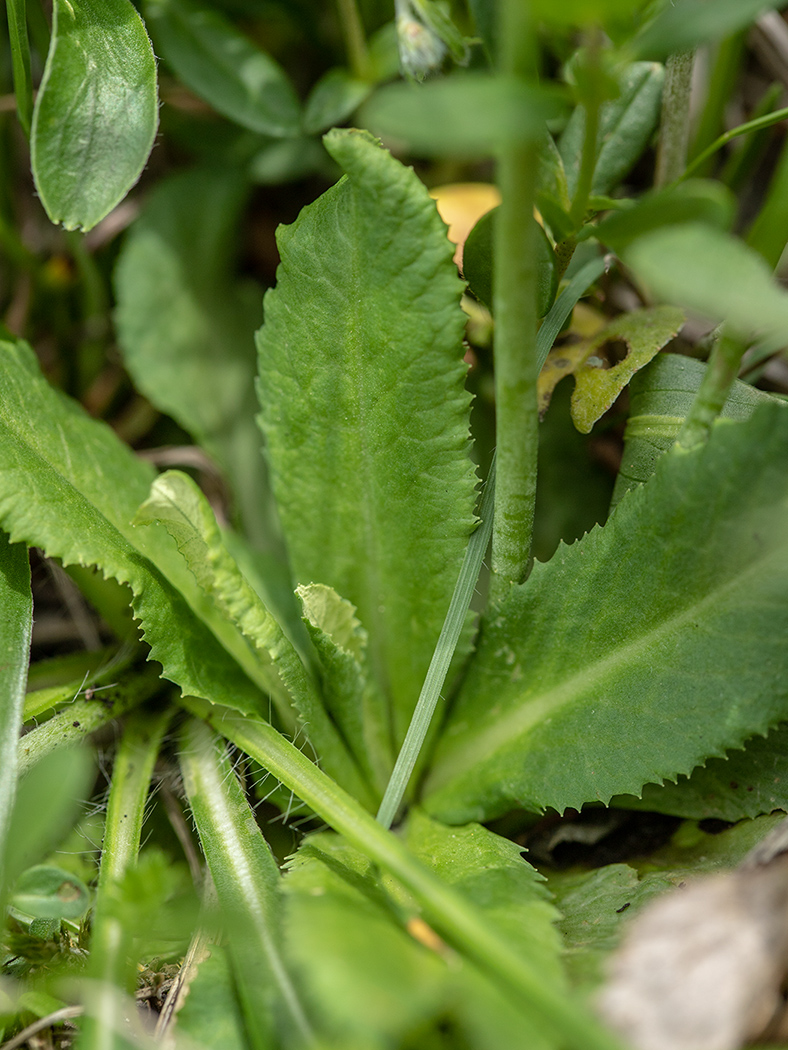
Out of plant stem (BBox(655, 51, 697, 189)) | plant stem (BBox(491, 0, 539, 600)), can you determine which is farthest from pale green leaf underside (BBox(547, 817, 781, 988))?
plant stem (BBox(655, 51, 697, 189))

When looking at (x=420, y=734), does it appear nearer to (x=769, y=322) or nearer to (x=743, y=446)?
(x=743, y=446)

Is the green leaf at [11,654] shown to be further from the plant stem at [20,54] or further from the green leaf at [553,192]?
the green leaf at [553,192]

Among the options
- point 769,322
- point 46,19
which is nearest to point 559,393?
point 769,322

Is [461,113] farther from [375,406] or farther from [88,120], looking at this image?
[88,120]

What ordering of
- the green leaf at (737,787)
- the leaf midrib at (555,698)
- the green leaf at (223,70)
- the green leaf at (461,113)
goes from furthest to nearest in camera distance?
the green leaf at (223,70), the green leaf at (737,787), the leaf midrib at (555,698), the green leaf at (461,113)

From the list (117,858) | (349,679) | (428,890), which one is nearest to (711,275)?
(428,890)

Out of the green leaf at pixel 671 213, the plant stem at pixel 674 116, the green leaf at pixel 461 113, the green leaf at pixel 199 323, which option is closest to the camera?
the green leaf at pixel 461 113

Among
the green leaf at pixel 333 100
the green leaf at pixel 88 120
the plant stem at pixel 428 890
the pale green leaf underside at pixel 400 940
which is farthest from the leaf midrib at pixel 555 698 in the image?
the green leaf at pixel 333 100
